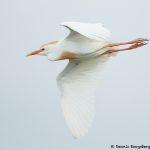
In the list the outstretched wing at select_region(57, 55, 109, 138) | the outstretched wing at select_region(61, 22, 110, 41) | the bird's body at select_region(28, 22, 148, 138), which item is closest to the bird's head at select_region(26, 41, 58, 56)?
the bird's body at select_region(28, 22, 148, 138)

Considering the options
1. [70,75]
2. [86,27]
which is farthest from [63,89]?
[86,27]

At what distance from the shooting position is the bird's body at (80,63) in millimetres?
15305

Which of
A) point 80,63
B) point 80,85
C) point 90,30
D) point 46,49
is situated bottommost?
point 80,85

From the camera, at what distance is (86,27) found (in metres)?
14.9

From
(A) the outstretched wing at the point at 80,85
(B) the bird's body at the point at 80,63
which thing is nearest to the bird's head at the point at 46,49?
(B) the bird's body at the point at 80,63

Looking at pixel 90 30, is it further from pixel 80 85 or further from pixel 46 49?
pixel 80 85

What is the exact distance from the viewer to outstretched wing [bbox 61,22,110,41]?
1456cm

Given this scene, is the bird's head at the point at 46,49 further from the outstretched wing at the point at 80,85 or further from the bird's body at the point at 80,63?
the outstretched wing at the point at 80,85

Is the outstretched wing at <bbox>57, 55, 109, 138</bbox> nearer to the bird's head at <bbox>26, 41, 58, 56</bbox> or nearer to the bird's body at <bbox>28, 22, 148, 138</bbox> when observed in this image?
the bird's body at <bbox>28, 22, 148, 138</bbox>

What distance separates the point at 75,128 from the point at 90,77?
1114mm

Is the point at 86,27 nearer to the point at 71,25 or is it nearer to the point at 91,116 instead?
the point at 71,25

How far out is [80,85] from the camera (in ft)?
53.5

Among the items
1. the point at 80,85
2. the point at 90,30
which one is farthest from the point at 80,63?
the point at 90,30

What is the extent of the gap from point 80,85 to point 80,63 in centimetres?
36
